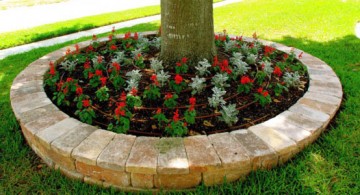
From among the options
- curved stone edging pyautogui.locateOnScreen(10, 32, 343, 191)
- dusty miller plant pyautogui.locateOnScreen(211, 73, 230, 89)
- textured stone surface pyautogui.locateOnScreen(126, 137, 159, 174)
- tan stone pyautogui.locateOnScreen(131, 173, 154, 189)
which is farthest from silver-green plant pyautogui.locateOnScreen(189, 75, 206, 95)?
tan stone pyautogui.locateOnScreen(131, 173, 154, 189)

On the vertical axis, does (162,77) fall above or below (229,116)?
above

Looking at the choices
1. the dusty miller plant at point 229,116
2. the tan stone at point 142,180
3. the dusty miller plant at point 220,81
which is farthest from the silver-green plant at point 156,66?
the tan stone at point 142,180

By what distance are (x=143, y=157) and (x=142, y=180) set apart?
0.18 meters

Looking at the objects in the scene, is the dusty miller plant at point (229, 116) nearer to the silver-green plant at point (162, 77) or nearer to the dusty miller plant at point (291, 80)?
the silver-green plant at point (162, 77)

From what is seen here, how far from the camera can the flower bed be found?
2803 mm

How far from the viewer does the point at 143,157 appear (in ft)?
7.55

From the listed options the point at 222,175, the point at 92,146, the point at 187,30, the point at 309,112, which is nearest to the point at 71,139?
the point at 92,146

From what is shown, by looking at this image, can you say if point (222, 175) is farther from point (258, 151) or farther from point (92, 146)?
point (92, 146)

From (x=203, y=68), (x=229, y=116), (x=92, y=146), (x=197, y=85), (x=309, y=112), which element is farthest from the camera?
(x=203, y=68)

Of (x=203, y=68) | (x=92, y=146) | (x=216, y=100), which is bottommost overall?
(x=92, y=146)

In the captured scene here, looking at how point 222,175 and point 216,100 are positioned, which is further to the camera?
point 216,100

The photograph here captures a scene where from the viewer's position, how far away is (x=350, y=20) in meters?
7.27

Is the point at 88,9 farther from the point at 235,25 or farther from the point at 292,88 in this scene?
the point at 292,88

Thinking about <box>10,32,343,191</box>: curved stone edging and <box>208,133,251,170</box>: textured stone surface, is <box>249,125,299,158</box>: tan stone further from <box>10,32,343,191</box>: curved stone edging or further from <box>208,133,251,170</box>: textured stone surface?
<box>208,133,251,170</box>: textured stone surface
